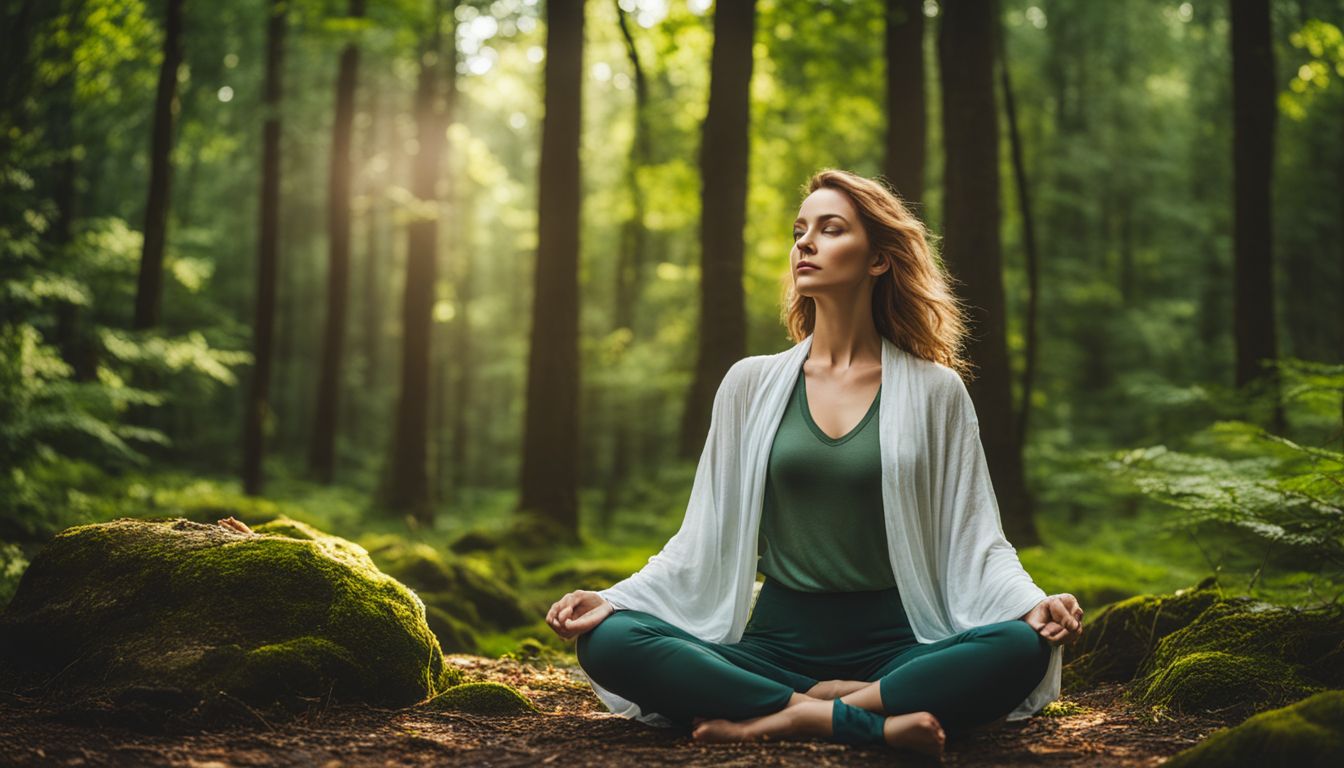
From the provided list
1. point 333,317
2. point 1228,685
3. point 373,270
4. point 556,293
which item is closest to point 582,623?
point 1228,685

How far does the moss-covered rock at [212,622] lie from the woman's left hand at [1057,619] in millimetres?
2692

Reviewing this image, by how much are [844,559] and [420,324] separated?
1356cm

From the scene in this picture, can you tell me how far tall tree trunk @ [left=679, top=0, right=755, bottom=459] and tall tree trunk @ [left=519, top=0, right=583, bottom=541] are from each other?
2342 mm

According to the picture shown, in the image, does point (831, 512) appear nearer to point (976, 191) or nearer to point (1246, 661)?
point (1246, 661)

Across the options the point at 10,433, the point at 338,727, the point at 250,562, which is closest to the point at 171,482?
the point at 10,433

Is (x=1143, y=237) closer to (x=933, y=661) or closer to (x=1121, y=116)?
(x=1121, y=116)

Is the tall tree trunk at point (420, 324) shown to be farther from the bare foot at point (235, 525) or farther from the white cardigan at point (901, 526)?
the white cardigan at point (901, 526)

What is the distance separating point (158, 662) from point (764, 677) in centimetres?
244

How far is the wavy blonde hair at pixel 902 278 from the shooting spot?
163 inches

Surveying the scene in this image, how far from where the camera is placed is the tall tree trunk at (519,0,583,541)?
1121cm

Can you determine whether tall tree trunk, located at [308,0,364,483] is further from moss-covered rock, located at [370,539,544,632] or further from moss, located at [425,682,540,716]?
moss, located at [425,682,540,716]

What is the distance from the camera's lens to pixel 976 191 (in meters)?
7.89

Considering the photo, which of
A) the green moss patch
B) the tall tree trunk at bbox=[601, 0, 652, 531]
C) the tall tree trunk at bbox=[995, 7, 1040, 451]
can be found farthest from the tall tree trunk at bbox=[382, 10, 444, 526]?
the green moss patch

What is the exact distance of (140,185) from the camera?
22734mm
